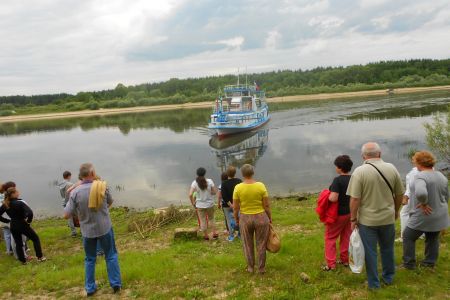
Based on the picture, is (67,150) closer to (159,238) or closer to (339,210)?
(159,238)

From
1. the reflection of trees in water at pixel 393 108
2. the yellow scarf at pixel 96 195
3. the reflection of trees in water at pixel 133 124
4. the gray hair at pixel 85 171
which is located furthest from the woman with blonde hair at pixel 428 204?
the reflection of trees in water at pixel 133 124

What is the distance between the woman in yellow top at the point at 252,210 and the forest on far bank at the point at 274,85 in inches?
3580

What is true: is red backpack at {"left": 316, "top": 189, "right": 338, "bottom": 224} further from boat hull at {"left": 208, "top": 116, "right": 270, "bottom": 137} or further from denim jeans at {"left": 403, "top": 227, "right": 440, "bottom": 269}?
boat hull at {"left": 208, "top": 116, "right": 270, "bottom": 137}

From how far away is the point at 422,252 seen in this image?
624cm

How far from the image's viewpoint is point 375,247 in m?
4.95

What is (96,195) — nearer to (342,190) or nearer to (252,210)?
(252,210)

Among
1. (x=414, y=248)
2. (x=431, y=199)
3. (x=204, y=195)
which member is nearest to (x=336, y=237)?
(x=414, y=248)

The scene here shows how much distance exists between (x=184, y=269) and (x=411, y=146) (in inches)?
892

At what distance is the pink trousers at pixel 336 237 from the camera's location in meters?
5.68

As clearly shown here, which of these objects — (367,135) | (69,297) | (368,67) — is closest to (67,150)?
(367,135)

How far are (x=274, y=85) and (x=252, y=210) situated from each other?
421 ft

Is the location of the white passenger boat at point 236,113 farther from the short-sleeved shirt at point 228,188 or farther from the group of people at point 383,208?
the group of people at point 383,208

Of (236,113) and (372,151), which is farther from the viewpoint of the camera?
(236,113)

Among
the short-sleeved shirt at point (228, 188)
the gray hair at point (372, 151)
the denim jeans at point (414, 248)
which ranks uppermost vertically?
the gray hair at point (372, 151)
